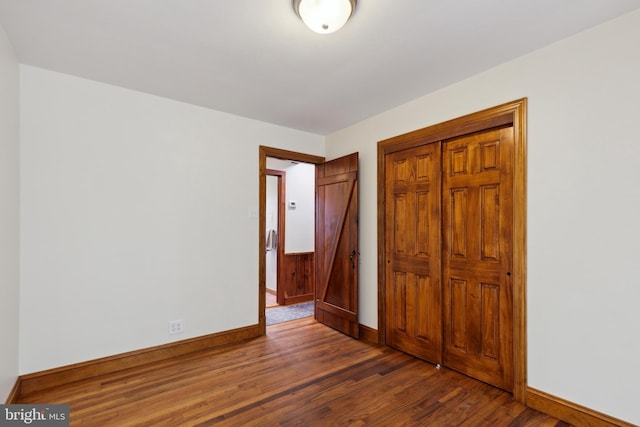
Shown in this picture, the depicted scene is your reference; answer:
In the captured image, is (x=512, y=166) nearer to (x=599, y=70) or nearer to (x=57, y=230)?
(x=599, y=70)

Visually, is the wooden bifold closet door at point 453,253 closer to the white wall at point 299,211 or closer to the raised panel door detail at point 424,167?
the raised panel door detail at point 424,167

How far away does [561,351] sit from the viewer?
2029mm

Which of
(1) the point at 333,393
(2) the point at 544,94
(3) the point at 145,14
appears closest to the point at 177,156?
(3) the point at 145,14

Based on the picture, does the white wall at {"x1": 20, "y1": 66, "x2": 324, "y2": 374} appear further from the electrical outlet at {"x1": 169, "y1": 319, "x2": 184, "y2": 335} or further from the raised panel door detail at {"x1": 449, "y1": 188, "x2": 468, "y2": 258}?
the raised panel door detail at {"x1": 449, "y1": 188, "x2": 468, "y2": 258}

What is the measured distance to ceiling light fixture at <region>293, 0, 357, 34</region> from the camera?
1619mm

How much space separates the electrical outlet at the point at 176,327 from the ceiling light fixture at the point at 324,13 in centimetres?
283

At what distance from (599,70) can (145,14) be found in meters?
2.78

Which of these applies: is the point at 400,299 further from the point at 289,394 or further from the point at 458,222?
the point at 289,394

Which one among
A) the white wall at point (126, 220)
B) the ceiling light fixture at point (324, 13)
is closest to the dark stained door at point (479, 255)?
the ceiling light fixture at point (324, 13)

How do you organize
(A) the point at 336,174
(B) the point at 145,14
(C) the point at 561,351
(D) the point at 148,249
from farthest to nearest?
(A) the point at 336,174
(D) the point at 148,249
(C) the point at 561,351
(B) the point at 145,14

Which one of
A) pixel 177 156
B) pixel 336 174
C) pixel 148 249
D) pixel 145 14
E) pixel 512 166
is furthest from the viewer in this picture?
pixel 336 174

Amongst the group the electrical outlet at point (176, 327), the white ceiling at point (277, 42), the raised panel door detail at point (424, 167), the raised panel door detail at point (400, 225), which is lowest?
the electrical outlet at point (176, 327)

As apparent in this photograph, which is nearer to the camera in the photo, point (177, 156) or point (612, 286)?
point (612, 286)
